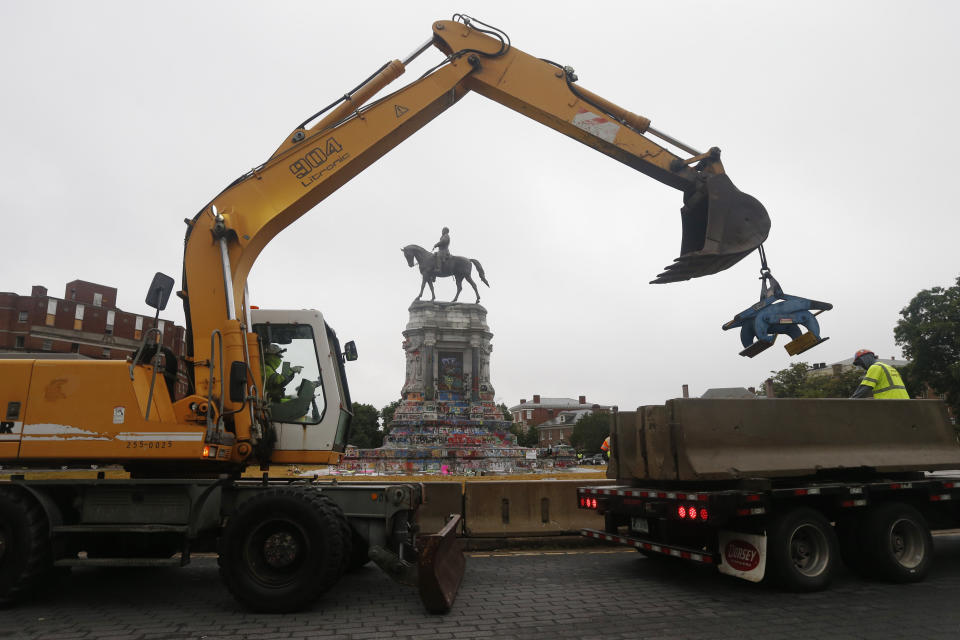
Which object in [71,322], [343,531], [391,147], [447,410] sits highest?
[71,322]

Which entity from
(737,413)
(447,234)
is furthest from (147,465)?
(447,234)

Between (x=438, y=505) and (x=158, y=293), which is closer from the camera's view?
(x=158, y=293)

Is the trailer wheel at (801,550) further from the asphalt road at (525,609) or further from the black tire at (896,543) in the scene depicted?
the black tire at (896,543)

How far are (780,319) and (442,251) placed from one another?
28670 mm

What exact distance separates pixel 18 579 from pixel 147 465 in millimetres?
1372

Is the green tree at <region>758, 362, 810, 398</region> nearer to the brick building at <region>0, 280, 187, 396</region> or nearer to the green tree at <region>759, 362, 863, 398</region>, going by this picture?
the green tree at <region>759, 362, 863, 398</region>

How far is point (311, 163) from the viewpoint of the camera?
741 centimetres

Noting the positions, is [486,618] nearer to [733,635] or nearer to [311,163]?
[733,635]

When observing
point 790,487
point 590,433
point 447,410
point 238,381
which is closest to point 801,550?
point 790,487

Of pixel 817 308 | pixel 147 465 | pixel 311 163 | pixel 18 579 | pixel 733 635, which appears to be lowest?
pixel 733 635

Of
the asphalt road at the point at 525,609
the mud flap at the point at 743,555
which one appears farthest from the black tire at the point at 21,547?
the mud flap at the point at 743,555

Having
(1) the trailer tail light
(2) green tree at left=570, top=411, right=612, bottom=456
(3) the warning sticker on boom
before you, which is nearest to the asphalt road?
(1) the trailer tail light

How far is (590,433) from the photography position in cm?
8162

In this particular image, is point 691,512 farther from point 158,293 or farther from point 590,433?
point 590,433
